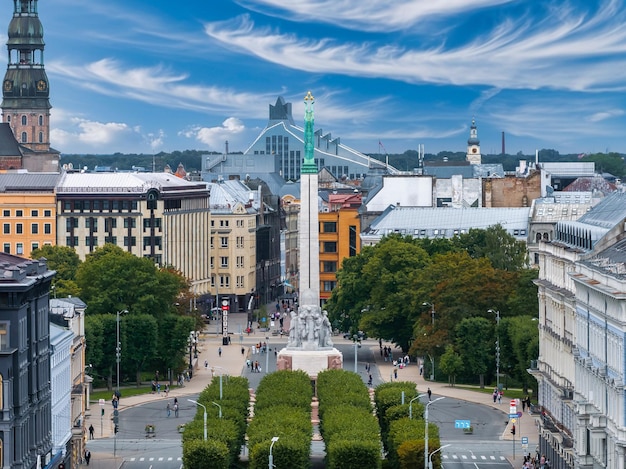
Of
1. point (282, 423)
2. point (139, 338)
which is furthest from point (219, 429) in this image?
point (139, 338)

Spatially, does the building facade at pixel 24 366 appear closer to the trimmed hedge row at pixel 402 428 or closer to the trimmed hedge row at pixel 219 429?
the trimmed hedge row at pixel 219 429

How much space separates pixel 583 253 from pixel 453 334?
5193cm

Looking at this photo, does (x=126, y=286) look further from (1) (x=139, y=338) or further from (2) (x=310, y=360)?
(2) (x=310, y=360)

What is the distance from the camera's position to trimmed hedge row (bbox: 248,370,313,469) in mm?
101188

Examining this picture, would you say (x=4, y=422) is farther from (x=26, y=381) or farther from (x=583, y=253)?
(x=583, y=253)

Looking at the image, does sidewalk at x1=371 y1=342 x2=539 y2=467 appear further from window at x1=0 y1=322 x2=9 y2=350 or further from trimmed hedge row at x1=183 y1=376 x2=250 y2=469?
window at x1=0 y1=322 x2=9 y2=350

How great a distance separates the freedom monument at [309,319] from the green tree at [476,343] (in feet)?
33.6

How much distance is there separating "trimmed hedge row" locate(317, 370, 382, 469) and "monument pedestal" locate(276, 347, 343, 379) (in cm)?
1992

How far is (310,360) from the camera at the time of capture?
155 metres

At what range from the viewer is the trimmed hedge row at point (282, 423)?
101 meters

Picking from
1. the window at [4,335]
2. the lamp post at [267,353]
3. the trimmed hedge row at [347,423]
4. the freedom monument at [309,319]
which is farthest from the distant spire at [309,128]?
the window at [4,335]

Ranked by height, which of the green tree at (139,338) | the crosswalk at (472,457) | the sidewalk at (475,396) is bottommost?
the crosswalk at (472,457)

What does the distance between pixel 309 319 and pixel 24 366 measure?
219ft

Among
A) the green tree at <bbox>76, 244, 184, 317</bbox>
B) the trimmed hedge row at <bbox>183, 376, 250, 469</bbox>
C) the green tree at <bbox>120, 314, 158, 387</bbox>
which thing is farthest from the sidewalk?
the green tree at <bbox>76, 244, 184, 317</bbox>
